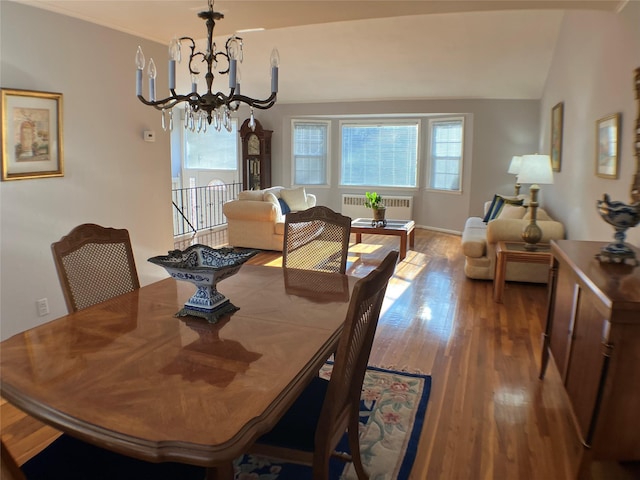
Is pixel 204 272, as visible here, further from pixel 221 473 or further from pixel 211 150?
pixel 211 150

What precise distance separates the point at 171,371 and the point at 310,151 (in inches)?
326

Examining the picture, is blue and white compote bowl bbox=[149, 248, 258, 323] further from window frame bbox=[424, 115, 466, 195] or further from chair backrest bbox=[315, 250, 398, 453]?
window frame bbox=[424, 115, 466, 195]

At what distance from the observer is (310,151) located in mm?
9469

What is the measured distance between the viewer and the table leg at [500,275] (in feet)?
14.9

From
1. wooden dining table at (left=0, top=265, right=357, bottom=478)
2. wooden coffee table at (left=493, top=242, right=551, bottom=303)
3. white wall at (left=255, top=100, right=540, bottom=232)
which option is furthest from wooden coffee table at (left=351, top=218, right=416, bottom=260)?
wooden dining table at (left=0, top=265, right=357, bottom=478)

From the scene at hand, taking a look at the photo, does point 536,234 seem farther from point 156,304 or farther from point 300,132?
point 300,132

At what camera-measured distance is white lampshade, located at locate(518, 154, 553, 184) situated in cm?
497

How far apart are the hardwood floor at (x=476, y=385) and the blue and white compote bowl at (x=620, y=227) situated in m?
0.90

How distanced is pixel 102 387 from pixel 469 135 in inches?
308

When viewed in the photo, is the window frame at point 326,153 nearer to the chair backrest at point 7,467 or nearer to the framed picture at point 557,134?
the framed picture at point 557,134

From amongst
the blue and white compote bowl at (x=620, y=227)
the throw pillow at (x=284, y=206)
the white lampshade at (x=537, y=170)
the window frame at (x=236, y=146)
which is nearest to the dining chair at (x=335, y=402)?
the blue and white compote bowl at (x=620, y=227)

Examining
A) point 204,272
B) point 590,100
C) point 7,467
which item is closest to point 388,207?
point 590,100

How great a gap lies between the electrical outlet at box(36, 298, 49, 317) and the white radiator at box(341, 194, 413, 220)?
6.27 metres

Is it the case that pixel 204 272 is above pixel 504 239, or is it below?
above
